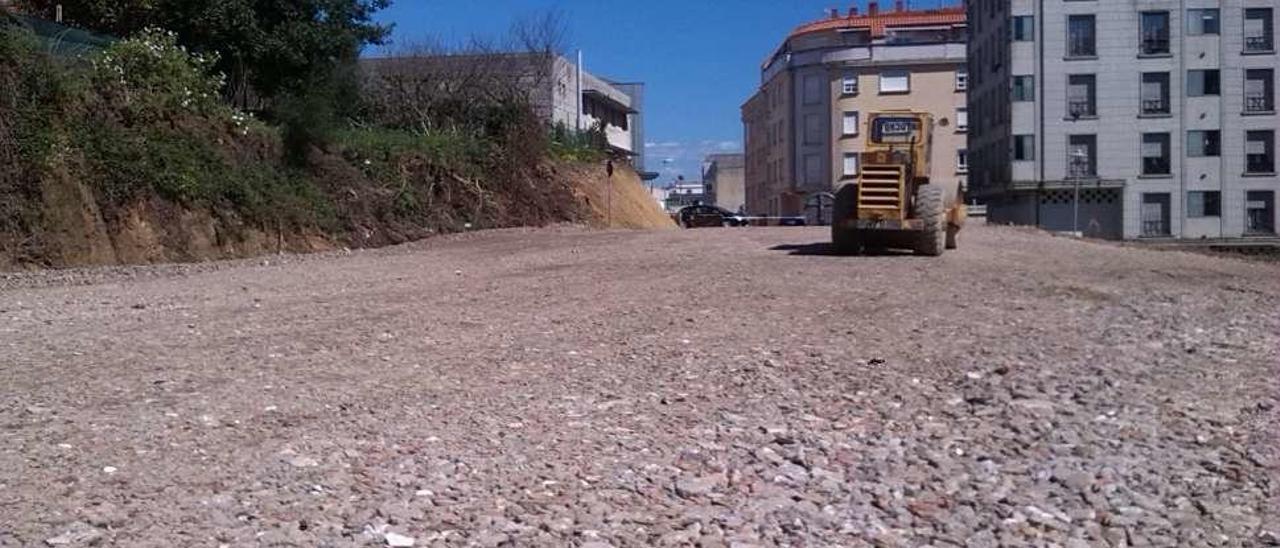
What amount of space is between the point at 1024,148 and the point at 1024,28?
18.8 ft

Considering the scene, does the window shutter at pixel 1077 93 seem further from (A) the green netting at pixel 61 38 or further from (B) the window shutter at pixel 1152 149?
(A) the green netting at pixel 61 38

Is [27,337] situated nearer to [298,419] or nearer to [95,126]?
[298,419]

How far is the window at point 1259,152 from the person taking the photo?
6078cm

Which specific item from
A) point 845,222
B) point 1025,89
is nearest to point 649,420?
point 845,222

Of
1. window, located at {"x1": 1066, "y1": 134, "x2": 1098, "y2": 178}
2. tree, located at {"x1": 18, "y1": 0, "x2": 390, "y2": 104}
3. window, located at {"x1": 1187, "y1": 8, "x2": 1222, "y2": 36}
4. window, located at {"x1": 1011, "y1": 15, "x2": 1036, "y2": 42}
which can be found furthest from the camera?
window, located at {"x1": 1066, "y1": 134, "x2": 1098, "y2": 178}

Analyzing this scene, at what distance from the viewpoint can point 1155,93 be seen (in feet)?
202

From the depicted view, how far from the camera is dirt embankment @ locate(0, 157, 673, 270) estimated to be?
22.2 m

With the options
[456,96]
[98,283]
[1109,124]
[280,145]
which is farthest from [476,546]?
[1109,124]

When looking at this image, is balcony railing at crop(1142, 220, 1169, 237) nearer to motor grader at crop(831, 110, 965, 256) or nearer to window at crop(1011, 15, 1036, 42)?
window at crop(1011, 15, 1036, 42)

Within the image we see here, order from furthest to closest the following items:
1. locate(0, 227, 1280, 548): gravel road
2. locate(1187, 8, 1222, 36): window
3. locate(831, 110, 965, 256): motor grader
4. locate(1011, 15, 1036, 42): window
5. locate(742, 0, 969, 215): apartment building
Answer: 1. locate(742, 0, 969, 215): apartment building
2. locate(1011, 15, 1036, 42): window
3. locate(1187, 8, 1222, 36): window
4. locate(831, 110, 965, 256): motor grader
5. locate(0, 227, 1280, 548): gravel road

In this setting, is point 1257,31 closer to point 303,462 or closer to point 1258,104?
point 1258,104

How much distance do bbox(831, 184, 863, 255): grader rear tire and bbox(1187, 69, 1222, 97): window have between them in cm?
4396

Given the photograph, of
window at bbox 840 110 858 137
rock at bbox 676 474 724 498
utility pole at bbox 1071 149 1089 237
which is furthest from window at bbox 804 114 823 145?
rock at bbox 676 474 724 498

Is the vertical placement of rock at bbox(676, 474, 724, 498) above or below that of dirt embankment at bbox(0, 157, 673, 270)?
below
